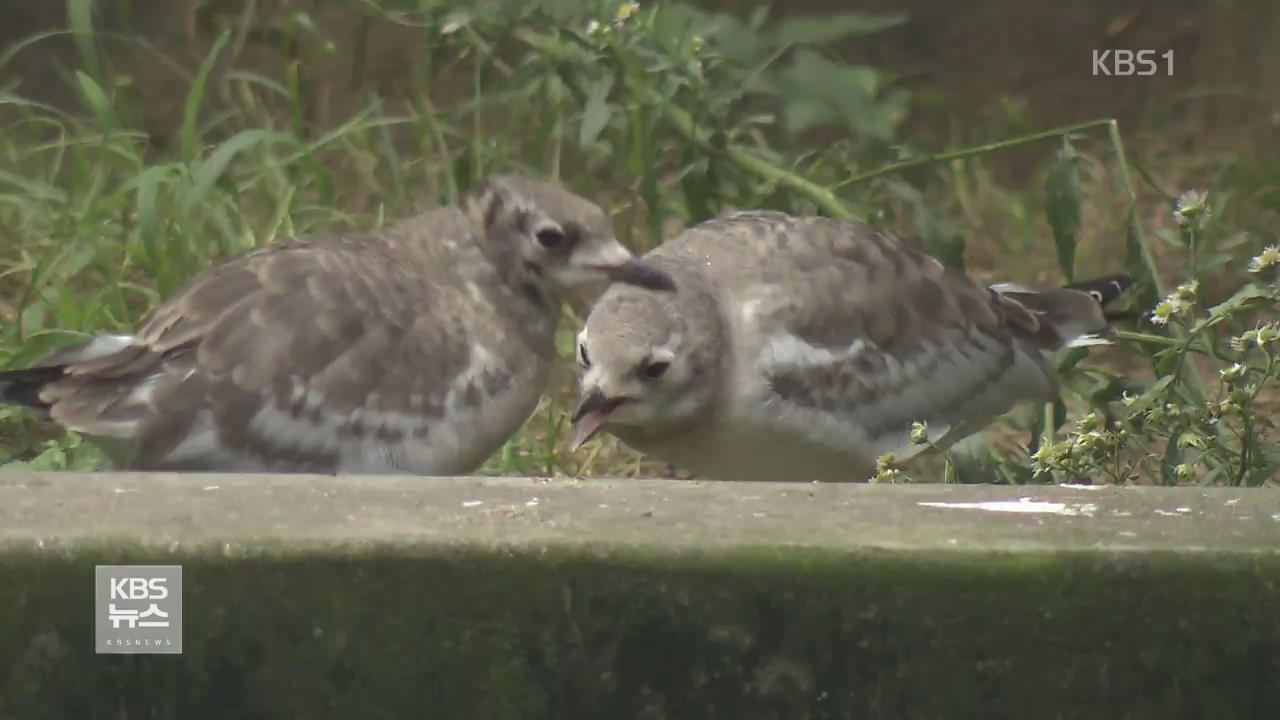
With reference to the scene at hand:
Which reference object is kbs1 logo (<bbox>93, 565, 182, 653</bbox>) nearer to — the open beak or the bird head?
the open beak

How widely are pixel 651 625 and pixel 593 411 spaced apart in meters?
1.30

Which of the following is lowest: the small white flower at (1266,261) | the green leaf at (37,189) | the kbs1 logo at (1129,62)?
the green leaf at (37,189)

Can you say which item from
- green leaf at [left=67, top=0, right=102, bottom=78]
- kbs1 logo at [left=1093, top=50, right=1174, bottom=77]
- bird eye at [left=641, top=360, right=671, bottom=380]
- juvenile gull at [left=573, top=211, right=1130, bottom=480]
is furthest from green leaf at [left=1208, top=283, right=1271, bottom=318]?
green leaf at [left=67, top=0, right=102, bottom=78]

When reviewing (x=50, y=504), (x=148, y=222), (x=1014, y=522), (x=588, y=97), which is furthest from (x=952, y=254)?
(x=50, y=504)

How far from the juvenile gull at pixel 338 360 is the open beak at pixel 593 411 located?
0.09m

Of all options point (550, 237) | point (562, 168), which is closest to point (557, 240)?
point (550, 237)

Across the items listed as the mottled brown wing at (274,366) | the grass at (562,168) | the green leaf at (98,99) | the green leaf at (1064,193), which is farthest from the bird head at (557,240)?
the green leaf at (98,99)

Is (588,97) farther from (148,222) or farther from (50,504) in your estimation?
(50,504)

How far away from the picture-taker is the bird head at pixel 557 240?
11.7 feet

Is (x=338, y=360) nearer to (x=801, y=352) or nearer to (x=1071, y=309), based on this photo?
(x=801, y=352)

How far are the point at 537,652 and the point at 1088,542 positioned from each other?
2.04 feet

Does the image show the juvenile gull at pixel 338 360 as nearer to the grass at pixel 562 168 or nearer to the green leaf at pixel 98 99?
the grass at pixel 562 168

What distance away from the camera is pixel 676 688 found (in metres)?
2.26

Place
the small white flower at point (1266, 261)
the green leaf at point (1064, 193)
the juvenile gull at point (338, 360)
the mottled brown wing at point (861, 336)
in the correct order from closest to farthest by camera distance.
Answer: the small white flower at point (1266, 261), the juvenile gull at point (338, 360), the mottled brown wing at point (861, 336), the green leaf at point (1064, 193)
